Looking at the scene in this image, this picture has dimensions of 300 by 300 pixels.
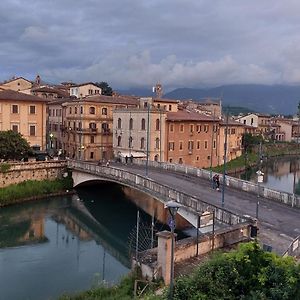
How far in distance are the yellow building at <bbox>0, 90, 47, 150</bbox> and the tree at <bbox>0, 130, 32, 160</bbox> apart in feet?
17.8

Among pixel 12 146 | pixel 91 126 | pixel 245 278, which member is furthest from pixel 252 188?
pixel 91 126

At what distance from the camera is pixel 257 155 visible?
9206 cm

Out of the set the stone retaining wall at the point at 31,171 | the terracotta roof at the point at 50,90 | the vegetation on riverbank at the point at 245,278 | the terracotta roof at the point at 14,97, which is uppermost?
the terracotta roof at the point at 50,90

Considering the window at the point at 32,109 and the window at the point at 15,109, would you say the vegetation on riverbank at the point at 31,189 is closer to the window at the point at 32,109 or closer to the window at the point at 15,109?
the window at the point at 32,109

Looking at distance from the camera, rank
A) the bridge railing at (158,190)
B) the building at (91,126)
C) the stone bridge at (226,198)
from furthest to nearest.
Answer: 1. the building at (91,126)
2. the bridge railing at (158,190)
3. the stone bridge at (226,198)

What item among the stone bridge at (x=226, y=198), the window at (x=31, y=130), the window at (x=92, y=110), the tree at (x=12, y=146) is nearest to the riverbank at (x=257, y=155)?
the stone bridge at (x=226, y=198)

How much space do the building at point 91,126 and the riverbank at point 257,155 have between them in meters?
17.0

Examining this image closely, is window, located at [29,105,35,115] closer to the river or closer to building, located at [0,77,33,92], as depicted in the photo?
the river

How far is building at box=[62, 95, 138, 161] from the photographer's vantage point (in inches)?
2490

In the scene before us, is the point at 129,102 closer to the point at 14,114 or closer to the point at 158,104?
the point at 158,104

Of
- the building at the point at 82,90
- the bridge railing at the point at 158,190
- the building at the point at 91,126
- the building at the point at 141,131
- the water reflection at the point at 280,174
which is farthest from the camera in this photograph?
the building at the point at 82,90

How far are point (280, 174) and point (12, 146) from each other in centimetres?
4965

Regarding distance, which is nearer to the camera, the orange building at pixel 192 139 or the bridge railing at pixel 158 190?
the bridge railing at pixel 158 190

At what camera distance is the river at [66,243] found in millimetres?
25281
